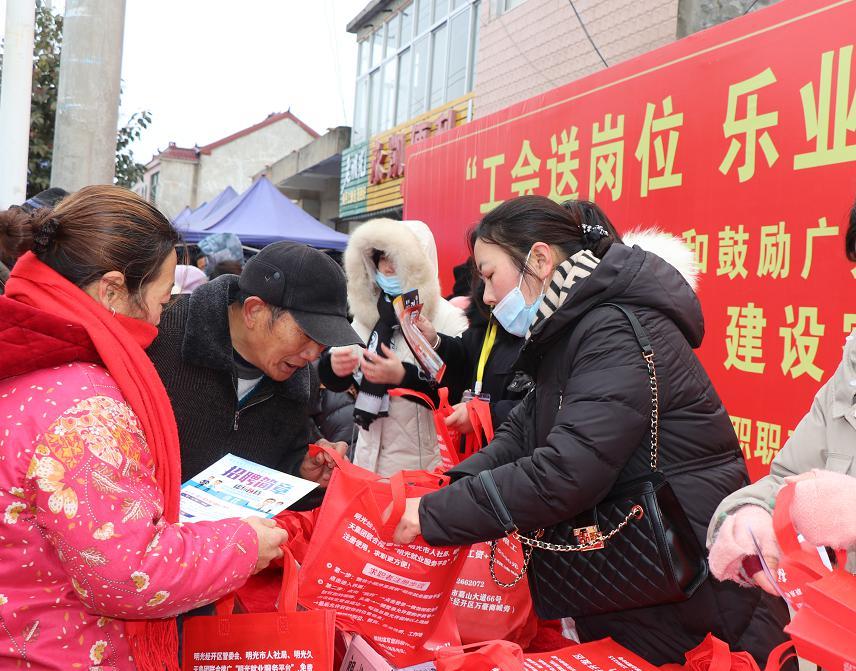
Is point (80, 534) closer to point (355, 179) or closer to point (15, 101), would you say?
point (15, 101)

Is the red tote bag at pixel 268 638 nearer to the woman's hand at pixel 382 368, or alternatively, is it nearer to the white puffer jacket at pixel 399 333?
the woman's hand at pixel 382 368

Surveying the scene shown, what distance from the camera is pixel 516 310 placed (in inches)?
88.0

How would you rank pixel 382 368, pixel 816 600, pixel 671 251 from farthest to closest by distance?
1. pixel 382 368
2. pixel 671 251
3. pixel 816 600

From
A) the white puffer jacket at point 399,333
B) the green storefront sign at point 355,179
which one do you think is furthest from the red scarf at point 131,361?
the green storefront sign at point 355,179

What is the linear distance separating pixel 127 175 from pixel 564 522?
801 cm

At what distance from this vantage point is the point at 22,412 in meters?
1.21

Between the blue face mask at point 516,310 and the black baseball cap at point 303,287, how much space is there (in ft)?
1.48

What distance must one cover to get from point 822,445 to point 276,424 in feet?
4.82

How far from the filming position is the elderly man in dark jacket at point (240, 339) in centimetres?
203

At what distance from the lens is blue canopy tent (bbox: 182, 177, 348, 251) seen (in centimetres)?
1048

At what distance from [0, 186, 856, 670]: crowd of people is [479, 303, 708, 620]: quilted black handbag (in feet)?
0.05

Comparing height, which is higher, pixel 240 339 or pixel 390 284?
pixel 390 284

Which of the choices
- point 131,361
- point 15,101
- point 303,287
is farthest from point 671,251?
point 15,101

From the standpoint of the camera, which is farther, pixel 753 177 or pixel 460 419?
pixel 753 177
